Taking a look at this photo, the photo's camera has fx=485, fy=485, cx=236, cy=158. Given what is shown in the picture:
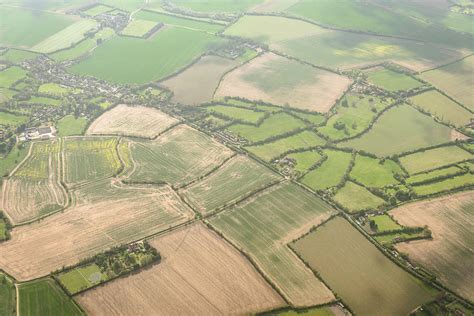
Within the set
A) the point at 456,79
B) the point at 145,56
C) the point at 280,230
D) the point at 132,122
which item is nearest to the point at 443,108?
the point at 456,79

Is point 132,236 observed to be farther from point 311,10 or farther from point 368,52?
point 311,10

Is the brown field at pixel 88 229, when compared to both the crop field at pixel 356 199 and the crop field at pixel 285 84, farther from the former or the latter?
the crop field at pixel 285 84

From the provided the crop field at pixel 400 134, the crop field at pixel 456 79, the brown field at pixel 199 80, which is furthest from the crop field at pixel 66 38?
the crop field at pixel 456 79

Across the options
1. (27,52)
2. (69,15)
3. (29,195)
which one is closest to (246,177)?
(29,195)

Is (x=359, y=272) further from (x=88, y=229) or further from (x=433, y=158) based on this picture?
(x=88, y=229)

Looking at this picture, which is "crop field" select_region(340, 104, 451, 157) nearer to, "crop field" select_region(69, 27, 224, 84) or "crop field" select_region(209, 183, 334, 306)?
"crop field" select_region(209, 183, 334, 306)

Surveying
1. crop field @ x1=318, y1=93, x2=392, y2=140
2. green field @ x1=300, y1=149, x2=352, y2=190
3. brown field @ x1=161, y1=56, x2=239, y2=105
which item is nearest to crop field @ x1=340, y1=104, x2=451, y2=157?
crop field @ x1=318, y1=93, x2=392, y2=140
